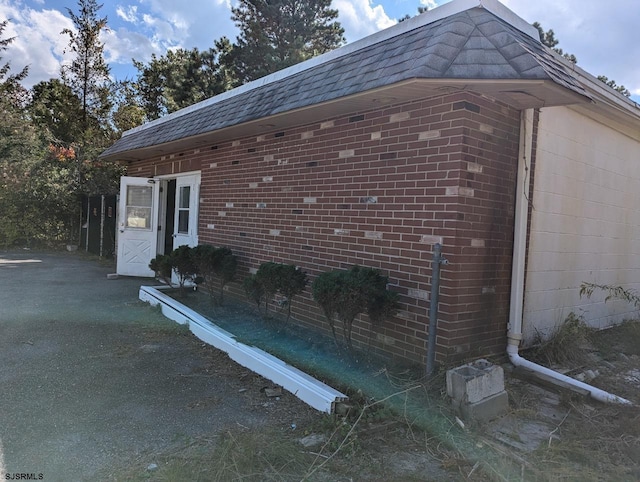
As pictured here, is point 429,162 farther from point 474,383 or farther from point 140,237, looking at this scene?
point 140,237

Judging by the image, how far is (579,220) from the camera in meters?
5.41

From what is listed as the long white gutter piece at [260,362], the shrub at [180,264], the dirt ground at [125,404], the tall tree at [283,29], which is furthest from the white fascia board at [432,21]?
the tall tree at [283,29]

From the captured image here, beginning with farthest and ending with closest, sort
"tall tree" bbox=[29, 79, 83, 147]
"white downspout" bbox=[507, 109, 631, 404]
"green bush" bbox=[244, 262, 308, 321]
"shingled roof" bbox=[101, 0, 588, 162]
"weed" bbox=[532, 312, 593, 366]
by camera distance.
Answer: "tall tree" bbox=[29, 79, 83, 147] < "green bush" bbox=[244, 262, 308, 321] < "weed" bbox=[532, 312, 593, 366] < "white downspout" bbox=[507, 109, 631, 404] < "shingled roof" bbox=[101, 0, 588, 162]

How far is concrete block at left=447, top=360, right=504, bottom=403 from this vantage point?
3213mm

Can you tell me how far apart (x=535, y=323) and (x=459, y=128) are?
8.12ft

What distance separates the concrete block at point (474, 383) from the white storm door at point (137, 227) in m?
7.87

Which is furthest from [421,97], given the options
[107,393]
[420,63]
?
[107,393]

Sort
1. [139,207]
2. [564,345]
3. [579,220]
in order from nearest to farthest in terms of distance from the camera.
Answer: [564,345] → [579,220] → [139,207]

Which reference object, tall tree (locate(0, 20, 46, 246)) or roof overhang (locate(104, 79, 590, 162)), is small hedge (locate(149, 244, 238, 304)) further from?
tall tree (locate(0, 20, 46, 246))

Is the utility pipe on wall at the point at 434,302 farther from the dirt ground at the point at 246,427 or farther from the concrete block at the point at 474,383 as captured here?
the concrete block at the point at 474,383

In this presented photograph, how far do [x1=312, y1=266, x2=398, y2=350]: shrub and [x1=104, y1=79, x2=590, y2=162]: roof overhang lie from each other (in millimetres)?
1701

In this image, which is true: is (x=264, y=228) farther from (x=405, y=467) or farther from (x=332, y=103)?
(x=405, y=467)

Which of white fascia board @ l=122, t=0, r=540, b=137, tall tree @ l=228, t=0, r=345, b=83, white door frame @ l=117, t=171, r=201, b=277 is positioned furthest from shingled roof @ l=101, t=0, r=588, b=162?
tall tree @ l=228, t=0, r=345, b=83

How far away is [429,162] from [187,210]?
5824mm
